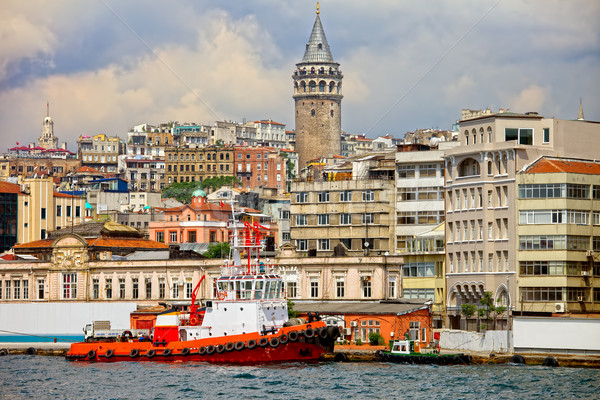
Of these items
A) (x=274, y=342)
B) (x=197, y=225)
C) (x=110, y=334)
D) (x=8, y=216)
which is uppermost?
(x=8, y=216)

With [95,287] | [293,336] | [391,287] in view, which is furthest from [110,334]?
[391,287]

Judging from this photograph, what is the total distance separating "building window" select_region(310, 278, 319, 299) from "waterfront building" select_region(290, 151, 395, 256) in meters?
3.09

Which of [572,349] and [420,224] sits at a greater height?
[420,224]

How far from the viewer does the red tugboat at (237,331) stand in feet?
284

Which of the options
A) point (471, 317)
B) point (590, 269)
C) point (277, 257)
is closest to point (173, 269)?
point (277, 257)

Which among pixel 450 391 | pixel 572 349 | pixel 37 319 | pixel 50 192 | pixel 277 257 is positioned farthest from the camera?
pixel 50 192

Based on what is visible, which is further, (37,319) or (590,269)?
(37,319)

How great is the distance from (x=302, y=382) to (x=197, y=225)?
76.8m

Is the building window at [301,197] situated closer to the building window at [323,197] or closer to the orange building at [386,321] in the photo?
the building window at [323,197]

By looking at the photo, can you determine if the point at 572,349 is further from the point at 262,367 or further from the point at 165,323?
the point at 165,323

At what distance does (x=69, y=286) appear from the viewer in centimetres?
11800

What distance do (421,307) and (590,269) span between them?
43.6 ft

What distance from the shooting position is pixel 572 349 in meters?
83.6

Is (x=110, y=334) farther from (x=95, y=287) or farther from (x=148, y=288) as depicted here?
(x=95, y=287)
